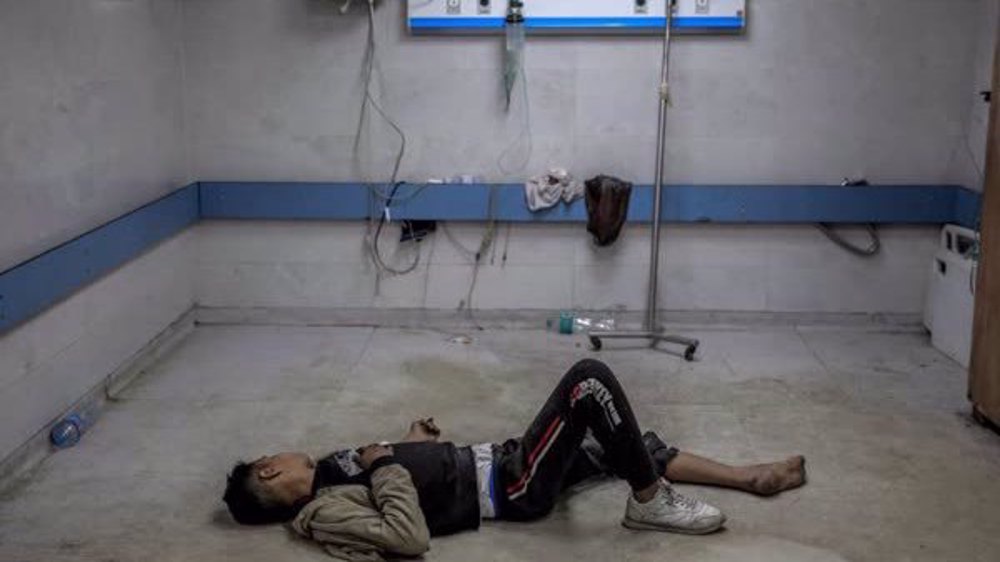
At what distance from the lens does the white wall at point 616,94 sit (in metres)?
5.00

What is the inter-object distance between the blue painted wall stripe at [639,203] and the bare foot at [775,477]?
1.85 metres

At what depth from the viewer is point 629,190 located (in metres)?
5.04

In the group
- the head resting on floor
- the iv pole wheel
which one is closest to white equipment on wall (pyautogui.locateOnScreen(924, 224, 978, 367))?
the iv pole wheel

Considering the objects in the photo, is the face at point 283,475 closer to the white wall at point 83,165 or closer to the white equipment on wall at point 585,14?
the white wall at point 83,165

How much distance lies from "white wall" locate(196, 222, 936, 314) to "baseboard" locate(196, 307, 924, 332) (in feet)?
0.11

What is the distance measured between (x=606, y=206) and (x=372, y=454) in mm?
2242

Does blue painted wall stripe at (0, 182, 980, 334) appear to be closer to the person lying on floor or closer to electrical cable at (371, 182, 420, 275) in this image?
electrical cable at (371, 182, 420, 275)

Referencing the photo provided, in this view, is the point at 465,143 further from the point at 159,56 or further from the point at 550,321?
the point at 159,56

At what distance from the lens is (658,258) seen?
5.18 metres

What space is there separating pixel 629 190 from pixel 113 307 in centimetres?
231

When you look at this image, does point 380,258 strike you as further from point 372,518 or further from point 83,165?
point 372,518

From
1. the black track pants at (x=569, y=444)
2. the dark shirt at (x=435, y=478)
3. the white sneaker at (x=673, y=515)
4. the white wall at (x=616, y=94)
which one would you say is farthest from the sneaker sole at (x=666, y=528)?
the white wall at (x=616, y=94)

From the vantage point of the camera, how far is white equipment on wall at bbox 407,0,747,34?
4.91 m

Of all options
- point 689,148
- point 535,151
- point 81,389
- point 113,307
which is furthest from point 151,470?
point 689,148
